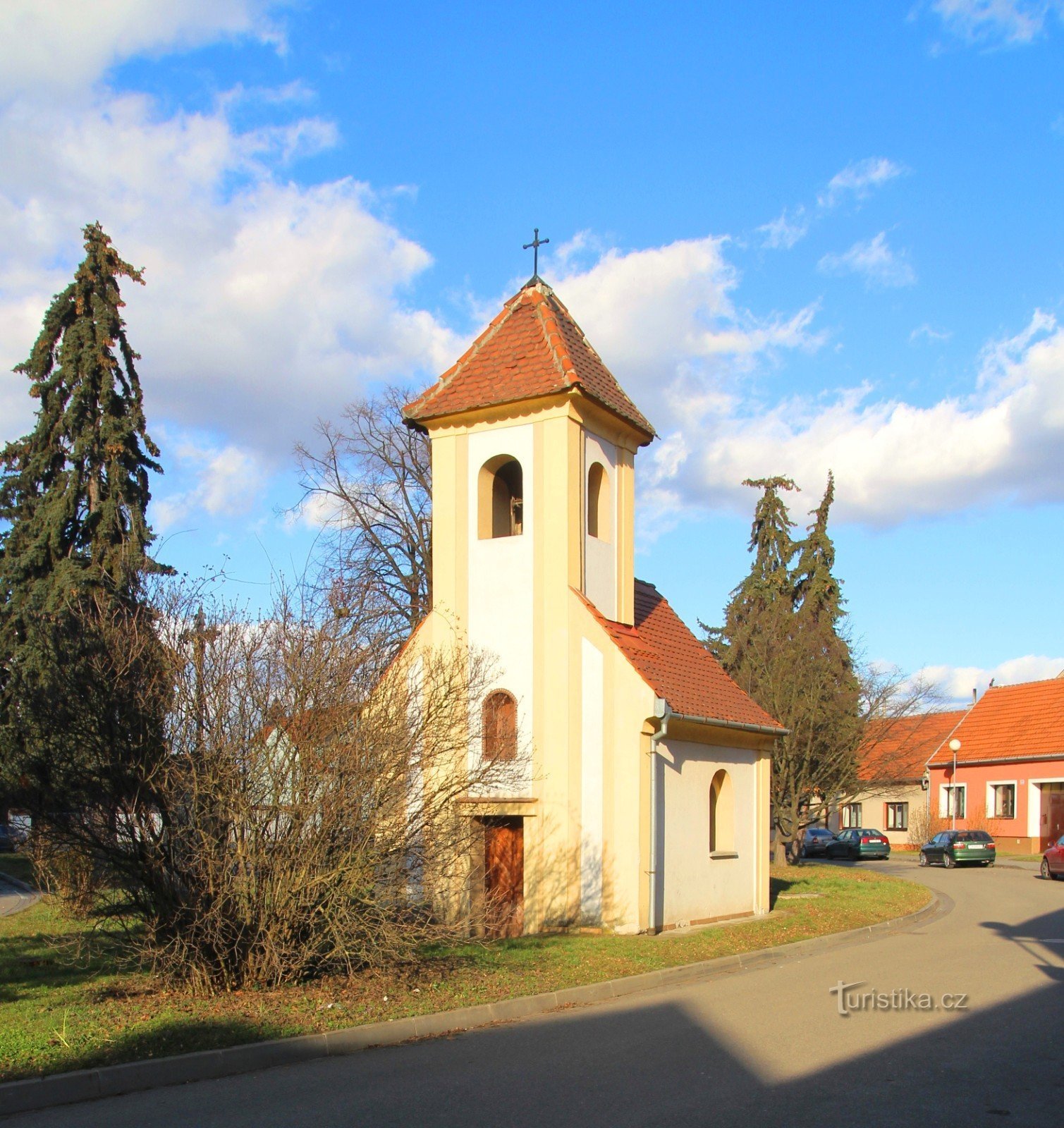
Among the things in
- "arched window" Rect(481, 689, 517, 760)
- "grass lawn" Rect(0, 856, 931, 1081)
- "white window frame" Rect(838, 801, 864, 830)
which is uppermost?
"arched window" Rect(481, 689, 517, 760)

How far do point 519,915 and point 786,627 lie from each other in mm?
19559

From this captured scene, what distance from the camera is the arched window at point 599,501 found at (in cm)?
1831

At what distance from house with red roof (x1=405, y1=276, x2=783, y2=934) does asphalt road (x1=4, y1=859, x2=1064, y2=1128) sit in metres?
4.02

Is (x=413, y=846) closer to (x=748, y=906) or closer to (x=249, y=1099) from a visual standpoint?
(x=249, y=1099)

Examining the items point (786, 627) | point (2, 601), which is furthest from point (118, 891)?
point (786, 627)

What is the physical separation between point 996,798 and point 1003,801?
1.58 feet

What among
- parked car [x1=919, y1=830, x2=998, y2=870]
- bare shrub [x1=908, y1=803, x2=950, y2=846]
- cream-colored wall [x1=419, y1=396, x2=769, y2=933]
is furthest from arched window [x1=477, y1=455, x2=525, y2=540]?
bare shrub [x1=908, y1=803, x2=950, y2=846]

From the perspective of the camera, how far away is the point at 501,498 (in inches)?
738

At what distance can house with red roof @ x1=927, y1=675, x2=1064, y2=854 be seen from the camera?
4466 centimetres

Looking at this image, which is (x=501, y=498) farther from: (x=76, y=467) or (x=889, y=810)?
(x=889, y=810)

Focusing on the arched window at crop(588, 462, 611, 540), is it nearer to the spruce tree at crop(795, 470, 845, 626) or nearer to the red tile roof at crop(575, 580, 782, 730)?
the red tile roof at crop(575, 580, 782, 730)

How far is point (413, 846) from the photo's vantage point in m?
11.1

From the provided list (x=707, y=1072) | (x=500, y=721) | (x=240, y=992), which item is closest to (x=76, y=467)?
(x=500, y=721)

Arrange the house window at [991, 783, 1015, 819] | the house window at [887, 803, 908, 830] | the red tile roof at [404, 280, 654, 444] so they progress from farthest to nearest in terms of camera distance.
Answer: the house window at [887, 803, 908, 830] < the house window at [991, 783, 1015, 819] < the red tile roof at [404, 280, 654, 444]
